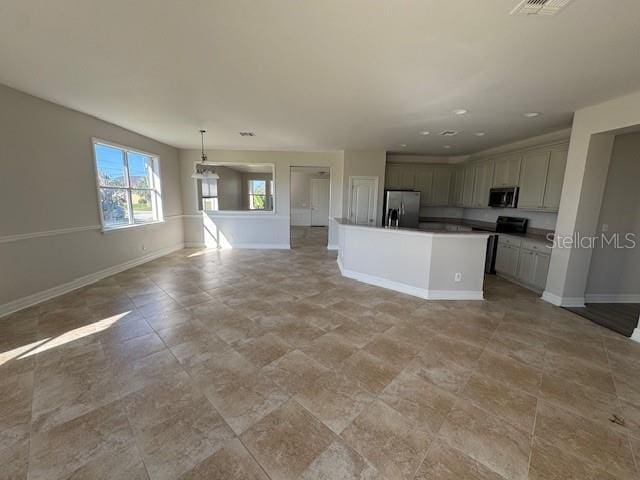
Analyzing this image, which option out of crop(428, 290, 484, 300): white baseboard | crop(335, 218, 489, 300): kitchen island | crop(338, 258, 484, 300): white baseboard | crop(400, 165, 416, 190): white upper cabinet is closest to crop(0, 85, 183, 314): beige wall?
crop(335, 218, 489, 300): kitchen island

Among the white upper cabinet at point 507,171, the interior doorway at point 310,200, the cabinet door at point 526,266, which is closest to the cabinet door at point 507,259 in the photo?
the cabinet door at point 526,266

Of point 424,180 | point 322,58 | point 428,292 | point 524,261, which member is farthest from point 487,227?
point 322,58

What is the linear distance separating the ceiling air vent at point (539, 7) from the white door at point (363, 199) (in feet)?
16.0

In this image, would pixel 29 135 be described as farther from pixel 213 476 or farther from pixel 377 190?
pixel 377 190

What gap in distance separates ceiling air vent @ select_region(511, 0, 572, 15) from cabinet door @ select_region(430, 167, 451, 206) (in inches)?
219

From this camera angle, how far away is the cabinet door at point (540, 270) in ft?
13.3

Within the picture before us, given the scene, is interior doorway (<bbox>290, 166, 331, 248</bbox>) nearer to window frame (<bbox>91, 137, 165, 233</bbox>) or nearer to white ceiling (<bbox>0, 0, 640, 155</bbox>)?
window frame (<bbox>91, 137, 165, 233</bbox>)

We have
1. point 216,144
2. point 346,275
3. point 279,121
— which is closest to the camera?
point 279,121

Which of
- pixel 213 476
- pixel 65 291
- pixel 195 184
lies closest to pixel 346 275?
pixel 213 476

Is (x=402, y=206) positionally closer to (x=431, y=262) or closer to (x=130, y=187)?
(x=431, y=262)

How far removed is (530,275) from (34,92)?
7497 millimetres

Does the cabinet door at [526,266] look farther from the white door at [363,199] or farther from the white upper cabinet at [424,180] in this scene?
the white door at [363,199]

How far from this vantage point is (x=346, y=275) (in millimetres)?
4844

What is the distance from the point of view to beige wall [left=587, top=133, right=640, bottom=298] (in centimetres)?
356
